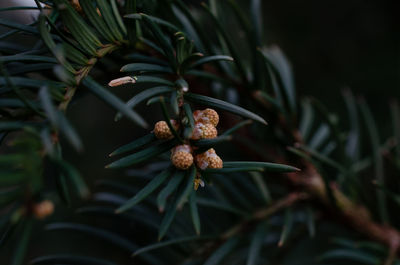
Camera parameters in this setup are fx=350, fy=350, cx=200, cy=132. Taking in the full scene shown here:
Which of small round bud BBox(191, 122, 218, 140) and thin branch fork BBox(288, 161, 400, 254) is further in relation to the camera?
thin branch fork BBox(288, 161, 400, 254)

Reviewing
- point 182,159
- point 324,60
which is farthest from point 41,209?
point 324,60

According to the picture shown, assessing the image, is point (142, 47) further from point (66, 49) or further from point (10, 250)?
point (10, 250)

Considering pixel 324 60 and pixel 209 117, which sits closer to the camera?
pixel 209 117

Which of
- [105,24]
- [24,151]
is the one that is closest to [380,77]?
[105,24]

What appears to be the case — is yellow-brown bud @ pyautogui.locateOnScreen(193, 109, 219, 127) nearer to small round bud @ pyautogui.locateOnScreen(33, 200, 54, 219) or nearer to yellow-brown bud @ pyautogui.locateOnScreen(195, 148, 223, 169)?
yellow-brown bud @ pyautogui.locateOnScreen(195, 148, 223, 169)

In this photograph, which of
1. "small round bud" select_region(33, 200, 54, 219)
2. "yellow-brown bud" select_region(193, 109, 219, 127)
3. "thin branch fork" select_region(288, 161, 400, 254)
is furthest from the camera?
"thin branch fork" select_region(288, 161, 400, 254)

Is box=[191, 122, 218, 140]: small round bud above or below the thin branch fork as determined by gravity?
above

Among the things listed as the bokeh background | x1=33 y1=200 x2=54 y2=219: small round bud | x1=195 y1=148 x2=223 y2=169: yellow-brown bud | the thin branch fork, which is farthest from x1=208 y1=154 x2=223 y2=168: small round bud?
the bokeh background

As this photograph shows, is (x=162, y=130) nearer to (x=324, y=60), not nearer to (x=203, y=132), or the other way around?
(x=203, y=132)
